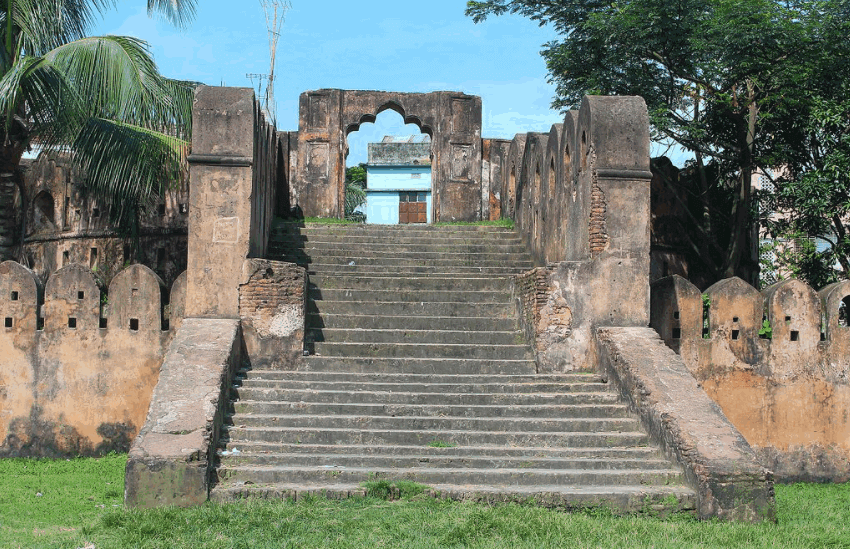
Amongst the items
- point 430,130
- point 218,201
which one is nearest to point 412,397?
point 218,201

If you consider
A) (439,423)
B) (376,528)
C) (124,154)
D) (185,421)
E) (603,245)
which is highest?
(124,154)

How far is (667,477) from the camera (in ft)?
25.7

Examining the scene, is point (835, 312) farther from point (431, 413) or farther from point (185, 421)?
point (185, 421)

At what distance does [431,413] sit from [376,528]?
2.30m

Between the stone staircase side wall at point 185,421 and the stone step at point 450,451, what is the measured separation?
1.29ft

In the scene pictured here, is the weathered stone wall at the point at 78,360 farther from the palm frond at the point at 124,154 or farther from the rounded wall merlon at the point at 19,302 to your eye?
the palm frond at the point at 124,154

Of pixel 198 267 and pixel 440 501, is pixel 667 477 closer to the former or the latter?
pixel 440 501

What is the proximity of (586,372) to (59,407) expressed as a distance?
536cm

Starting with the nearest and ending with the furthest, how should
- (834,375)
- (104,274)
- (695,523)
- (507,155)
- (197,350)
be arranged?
(695,523), (197,350), (834,375), (104,274), (507,155)

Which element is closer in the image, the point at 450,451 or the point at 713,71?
the point at 450,451

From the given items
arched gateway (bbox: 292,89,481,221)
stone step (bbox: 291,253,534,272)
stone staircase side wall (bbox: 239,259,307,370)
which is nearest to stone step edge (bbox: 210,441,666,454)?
stone staircase side wall (bbox: 239,259,307,370)

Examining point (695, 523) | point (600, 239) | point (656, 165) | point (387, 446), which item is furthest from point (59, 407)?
point (656, 165)

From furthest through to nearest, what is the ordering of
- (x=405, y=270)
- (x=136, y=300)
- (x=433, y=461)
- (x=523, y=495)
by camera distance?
(x=405, y=270) → (x=136, y=300) → (x=433, y=461) → (x=523, y=495)

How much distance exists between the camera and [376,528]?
6578 millimetres
